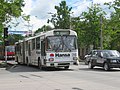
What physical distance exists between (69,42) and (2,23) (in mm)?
15181

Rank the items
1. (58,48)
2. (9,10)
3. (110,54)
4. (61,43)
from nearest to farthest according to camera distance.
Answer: (58,48), (61,43), (110,54), (9,10)

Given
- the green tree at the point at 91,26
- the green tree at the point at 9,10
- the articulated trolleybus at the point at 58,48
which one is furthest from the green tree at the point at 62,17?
the articulated trolleybus at the point at 58,48

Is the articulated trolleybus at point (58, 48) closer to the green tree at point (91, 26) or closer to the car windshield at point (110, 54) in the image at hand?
the car windshield at point (110, 54)

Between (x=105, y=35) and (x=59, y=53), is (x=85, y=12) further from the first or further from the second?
(x=59, y=53)

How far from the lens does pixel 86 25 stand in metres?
57.2

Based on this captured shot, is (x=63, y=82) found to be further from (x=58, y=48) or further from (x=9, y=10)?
(x=9, y=10)

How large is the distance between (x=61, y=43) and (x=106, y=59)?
3.64 metres

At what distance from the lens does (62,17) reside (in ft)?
228

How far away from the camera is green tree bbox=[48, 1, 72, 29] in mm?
67750

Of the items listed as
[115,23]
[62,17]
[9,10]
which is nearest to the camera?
[9,10]

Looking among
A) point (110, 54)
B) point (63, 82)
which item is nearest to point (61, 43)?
point (110, 54)

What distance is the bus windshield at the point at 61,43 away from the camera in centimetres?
2608

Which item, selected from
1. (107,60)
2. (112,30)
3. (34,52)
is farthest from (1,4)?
(112,30)

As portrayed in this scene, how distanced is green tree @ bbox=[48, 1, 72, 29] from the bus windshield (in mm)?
40835
